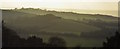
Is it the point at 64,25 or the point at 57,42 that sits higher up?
the point at 64,25

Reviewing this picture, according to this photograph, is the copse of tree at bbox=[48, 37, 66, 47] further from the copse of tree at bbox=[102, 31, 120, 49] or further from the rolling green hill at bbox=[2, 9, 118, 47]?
the copse of tree at bbox=[102, 31, 120, 49]

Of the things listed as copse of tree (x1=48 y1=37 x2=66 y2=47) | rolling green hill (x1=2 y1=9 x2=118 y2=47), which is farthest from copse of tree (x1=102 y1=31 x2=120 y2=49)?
copse of tree (x1=48 y1=37 x2=66 y2=47)

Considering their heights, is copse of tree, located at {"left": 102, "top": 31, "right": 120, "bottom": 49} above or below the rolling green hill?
below

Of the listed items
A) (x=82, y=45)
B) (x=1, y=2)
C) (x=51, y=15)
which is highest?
(x=1, y=2)

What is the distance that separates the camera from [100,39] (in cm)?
150

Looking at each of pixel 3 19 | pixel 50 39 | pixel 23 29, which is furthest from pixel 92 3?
pixel 3 19

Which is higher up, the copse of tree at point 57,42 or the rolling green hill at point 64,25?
the rolling green hill at point 64,25

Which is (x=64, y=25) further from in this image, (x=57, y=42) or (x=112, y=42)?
(x=112, y=42)

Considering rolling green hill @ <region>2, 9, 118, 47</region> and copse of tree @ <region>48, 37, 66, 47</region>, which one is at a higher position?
rolling green hill @ <region>2, 9, 118, 47</region>

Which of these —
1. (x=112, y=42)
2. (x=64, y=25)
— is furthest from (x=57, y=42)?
(x=112, y=42)

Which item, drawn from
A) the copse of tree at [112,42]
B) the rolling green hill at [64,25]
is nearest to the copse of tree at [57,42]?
the rolling green hill at [64,25]

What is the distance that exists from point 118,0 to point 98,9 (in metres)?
0.18

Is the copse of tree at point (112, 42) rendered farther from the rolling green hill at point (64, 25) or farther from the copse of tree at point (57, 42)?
the copse of tree at point (57, 42)

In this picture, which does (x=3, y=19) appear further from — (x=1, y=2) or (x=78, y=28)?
(x=78, y=28)
